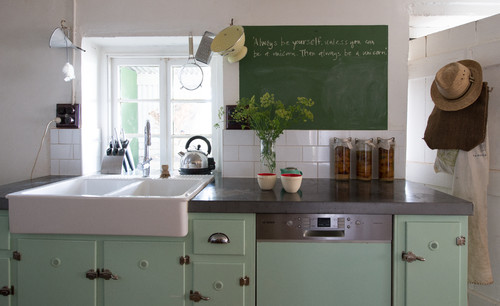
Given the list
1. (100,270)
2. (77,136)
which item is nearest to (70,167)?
A: (77,136)

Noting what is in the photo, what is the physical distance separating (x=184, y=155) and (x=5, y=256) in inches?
42.1

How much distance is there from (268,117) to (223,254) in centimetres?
84

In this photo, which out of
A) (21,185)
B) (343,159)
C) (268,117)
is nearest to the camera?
(21,185)

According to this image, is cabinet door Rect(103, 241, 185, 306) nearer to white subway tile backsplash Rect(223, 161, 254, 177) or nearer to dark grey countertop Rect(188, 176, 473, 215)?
dark grey countertop Rect(188, 176, 473, 215)

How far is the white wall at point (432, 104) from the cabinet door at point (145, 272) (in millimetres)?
1596

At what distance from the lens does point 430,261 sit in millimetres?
1403

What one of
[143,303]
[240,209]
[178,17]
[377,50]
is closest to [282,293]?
[240,209]

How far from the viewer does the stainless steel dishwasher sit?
1.42 m

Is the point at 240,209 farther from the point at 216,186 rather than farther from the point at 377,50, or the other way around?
the point at 377,50

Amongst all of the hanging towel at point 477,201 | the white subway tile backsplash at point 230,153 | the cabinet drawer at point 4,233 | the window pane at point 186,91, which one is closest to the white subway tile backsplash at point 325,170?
the white subway tile backsplash at point 230,153

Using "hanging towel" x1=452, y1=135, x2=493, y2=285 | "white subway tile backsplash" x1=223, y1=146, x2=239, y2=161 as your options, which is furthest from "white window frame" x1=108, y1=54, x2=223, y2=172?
"hanging towel" x1=452, y1=135, x2=493, y2=285

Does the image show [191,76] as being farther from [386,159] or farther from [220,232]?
[386,159]

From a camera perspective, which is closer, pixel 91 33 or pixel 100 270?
pixel 100 270

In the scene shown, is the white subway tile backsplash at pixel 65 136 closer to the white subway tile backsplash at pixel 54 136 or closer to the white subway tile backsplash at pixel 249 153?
the white subway tile backsplash at pixel 54 136
